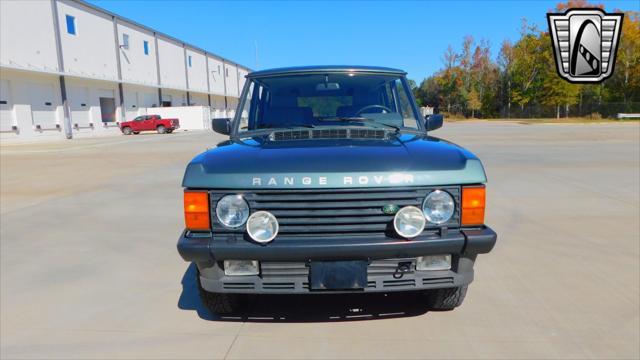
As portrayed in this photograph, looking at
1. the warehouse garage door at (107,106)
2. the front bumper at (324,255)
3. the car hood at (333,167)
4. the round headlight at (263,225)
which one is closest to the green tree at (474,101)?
the warehouse garage door at (107,106)

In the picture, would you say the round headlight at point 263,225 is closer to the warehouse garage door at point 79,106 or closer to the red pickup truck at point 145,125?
the warehouse garage door at point 79,106

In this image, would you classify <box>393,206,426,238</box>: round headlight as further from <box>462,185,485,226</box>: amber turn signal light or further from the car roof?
the car roof

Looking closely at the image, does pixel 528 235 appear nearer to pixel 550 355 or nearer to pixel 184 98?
pixel 550 355

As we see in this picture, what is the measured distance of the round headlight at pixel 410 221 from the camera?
2.50 meters

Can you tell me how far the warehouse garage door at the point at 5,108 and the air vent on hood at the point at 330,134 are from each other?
2632 centimetres

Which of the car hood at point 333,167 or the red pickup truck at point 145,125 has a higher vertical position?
the red pickup truck at point 145,125

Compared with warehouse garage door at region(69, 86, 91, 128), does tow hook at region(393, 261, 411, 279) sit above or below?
below

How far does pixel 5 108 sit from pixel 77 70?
6.67 metres

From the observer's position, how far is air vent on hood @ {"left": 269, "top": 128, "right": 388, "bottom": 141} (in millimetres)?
3086

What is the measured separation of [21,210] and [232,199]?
578 centimetres

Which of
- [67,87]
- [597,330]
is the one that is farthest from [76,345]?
[67,87]

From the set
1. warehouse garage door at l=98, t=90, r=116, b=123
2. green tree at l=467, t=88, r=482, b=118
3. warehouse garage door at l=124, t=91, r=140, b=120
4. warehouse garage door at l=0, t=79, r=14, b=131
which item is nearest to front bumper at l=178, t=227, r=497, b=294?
warehouse garage door at l=0, t=79, r=14, b=131

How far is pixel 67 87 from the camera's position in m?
28.1

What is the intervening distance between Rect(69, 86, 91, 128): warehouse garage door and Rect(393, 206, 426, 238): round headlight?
31.4m
